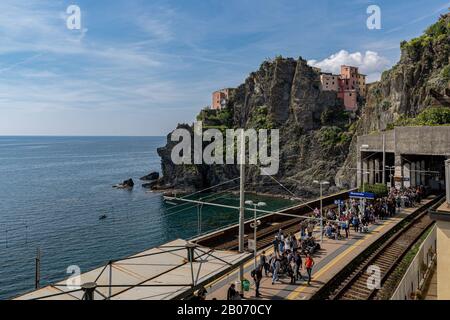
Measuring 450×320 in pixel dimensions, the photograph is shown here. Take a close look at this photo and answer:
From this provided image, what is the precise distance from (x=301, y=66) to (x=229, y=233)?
296 feet

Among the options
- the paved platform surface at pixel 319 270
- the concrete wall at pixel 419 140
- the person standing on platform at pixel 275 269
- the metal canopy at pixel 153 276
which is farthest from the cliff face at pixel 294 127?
the metal canopy at pixel 153 276

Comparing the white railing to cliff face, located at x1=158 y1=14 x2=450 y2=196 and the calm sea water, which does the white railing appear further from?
cliff face, located at x1=158 y1=14 x2=450 y2=196

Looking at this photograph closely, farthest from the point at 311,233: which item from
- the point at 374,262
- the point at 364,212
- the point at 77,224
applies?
the point at 77,224

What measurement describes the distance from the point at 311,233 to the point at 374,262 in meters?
4.04

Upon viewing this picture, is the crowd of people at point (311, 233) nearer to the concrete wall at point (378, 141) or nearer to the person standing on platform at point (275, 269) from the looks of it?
the person standing on platform at point (275, 269)

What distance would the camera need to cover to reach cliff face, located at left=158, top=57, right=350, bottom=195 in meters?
98.3

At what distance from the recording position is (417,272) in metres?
15.9

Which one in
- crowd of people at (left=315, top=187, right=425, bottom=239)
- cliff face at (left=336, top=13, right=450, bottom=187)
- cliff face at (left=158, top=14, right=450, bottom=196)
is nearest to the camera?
crowd of people at (left=315, top=187, right=425, bottom=239)

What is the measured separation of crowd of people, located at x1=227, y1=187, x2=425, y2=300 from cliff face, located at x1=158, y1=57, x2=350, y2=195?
197ft

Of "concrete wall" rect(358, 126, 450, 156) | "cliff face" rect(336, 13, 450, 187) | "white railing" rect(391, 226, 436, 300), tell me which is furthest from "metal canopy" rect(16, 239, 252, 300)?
"cliff face" rect(336, 13, 450, 187)

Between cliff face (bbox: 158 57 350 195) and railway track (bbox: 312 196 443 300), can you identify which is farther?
cliff face (bbox: 158 57 350 195)

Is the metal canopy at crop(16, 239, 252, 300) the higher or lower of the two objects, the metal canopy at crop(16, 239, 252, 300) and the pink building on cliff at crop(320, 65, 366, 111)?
the lower

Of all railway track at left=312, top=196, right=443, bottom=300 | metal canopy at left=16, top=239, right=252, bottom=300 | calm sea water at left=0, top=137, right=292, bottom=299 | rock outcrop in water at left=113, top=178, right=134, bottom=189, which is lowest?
calm sea water at left=0, top=137, right=292, bottom=299
